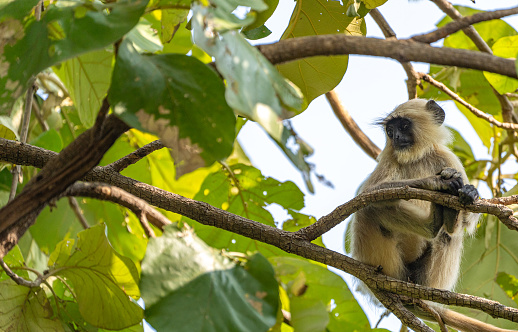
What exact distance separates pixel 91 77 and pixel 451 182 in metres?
1.76

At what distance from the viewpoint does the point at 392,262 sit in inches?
131

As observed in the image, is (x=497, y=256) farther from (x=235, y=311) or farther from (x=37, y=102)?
(x=37, y=102)

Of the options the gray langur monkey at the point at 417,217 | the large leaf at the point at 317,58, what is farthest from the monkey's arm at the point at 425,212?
the large leaf at the point at 317,58

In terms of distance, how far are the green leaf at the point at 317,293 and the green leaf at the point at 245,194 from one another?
884 millimetres

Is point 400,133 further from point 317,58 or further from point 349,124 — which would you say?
point 317,58

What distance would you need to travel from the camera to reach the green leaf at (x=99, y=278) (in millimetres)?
1930

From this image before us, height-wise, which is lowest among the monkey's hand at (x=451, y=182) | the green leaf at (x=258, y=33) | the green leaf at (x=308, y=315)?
the green leaf at (x=308, y=315)

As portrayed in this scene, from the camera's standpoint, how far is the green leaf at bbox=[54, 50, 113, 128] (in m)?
2.45

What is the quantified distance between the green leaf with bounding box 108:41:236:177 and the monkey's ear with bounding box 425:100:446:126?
121 inches

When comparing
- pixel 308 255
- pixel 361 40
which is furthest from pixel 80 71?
pixel 361 40

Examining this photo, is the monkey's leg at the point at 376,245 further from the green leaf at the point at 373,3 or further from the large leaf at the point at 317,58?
the green leaf at the point at 373,3

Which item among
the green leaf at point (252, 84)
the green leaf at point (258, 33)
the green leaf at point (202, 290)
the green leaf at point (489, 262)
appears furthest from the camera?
the green leaf at point (489, 262)

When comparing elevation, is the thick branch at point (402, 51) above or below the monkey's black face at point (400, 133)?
below

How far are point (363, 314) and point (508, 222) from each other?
0.59 m
